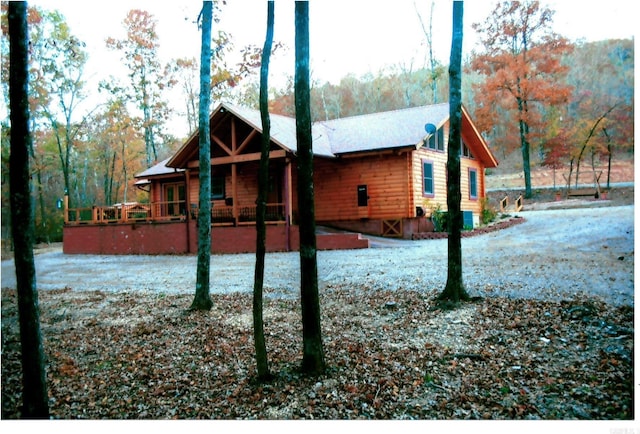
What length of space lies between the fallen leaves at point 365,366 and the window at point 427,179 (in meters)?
7.09

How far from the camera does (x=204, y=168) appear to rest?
5074mm

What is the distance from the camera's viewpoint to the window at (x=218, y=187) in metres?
12.7

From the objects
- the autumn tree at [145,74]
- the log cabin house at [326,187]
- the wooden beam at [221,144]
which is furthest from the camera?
the wooden beam at [221,144]

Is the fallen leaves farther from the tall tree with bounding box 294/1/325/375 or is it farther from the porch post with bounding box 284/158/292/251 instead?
the porch post with bounding box 284/158/292/251

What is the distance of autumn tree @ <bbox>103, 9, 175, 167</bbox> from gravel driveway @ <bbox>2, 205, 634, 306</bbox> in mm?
2865

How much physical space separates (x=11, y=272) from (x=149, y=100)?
531cm

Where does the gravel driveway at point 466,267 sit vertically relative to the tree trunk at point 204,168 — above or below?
below

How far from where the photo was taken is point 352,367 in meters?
3.28

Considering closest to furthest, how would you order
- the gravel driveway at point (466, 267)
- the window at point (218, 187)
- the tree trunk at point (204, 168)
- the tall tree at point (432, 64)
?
the gravel driveway at point (466, 267) → the tree trunk at point (204, 168) → the tall tree at point (432, 64) → the window at point (218, 187)

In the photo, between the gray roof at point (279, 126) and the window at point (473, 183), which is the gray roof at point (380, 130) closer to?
the gray roof at point (279, 126)

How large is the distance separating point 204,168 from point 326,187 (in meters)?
6.67

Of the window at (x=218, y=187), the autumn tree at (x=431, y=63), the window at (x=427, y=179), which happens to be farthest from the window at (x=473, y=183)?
the window at (x=218, y=187)

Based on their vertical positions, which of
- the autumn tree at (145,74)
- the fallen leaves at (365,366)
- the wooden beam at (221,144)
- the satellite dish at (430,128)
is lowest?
the fallen leaves at (365,366)

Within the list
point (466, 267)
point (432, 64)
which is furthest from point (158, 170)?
point (466, 267)
